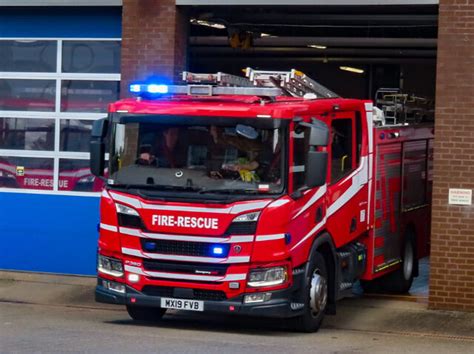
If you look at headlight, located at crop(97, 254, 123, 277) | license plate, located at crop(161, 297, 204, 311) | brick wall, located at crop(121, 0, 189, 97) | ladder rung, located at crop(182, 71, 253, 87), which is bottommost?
license plate, located at crop(161, 297, 204, 311)

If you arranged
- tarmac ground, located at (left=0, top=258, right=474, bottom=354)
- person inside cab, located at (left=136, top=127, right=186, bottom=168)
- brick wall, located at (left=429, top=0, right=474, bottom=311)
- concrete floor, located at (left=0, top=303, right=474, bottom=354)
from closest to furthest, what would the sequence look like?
concrete floor, located at (left=0, top=303, right=474, bottom=354) → tarmac ground, located at (left=0, top=258, right=474, bottom=354) → person inside cab, located at (left=136, top=127, right=186, bottom=168) → brick wall, located at (left=429, top=0, right=474, bottom=311)

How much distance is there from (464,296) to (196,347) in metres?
4.48

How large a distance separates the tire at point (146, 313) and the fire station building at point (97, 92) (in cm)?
345

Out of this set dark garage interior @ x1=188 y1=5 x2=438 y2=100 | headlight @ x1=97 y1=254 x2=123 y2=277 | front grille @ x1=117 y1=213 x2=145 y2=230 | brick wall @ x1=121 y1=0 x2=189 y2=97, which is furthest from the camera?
dark garage interior @ x1=188 y1=5 x2=438 y2=100

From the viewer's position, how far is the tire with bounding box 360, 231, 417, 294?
14836 mm

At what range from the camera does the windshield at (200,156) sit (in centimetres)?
1059

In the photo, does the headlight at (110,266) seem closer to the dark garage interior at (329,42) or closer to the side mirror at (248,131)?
the side mirror at (248,131)

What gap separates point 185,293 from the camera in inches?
421

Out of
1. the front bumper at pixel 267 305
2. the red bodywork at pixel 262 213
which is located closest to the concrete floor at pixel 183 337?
the front bumper at pixel 267 305

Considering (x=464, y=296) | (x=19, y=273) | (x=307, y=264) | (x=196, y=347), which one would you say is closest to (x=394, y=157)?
(x=464, y=296)

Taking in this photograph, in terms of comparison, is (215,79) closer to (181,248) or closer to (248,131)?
(248,131)

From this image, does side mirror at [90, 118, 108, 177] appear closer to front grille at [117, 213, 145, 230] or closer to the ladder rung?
front grille at [117, 213, 145, 230]

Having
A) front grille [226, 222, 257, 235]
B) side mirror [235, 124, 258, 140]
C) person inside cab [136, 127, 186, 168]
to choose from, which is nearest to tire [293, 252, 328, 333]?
front grille [226, 222, 257, 235]

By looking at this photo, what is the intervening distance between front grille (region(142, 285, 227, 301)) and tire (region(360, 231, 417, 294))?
4726 mm
